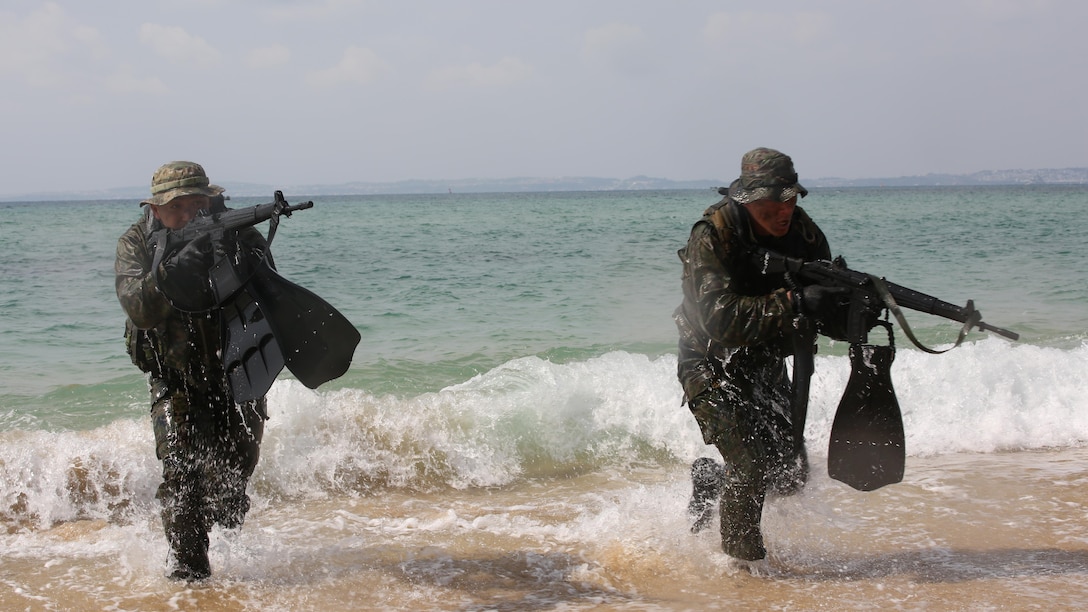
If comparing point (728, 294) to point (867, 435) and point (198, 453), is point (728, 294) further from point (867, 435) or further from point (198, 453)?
point (198, 453)

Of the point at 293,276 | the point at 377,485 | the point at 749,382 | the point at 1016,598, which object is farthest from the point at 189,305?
the point at 293,276

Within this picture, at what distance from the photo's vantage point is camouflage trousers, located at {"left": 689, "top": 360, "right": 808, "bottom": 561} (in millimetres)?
3842

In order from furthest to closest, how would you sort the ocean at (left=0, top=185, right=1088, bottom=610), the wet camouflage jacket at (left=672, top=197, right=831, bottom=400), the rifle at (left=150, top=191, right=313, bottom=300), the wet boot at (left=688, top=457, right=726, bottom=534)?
the wet boot at (left=688, top=457, right=726, bottom=534)
the ocean at (left=0, top=185, right=1088, bottom=610)
the rifle at (left=150, top=191, right=313, bottom=300)
the wet camouflage jacket at (left=672, top=197, right=831, bottom=400)

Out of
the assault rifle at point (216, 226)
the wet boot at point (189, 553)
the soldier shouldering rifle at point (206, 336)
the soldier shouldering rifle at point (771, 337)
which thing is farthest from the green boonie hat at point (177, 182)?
the soldier shouldering rifle at point (771, 337)

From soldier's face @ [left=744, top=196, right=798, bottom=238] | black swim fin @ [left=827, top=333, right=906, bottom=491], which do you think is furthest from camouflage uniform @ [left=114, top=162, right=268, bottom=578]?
black swim fin @ [left=827, top=333, right=906, bottom=491]

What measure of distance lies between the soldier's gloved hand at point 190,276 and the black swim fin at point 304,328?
20 centimetres

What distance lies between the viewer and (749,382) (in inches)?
154

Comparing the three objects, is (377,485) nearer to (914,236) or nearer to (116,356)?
(116,356)

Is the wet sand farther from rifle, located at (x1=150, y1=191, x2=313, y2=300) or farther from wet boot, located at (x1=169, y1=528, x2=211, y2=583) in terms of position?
rifle, located at (x1=150, y1=191, x2=313, y2=300)

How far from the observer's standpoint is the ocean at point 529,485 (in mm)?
4094

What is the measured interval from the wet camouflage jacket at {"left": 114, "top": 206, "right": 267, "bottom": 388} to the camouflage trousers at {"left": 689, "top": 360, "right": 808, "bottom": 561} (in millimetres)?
2005

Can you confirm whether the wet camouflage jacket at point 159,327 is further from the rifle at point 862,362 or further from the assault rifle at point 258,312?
the rifle at point 862,362

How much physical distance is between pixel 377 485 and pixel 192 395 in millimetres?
2350

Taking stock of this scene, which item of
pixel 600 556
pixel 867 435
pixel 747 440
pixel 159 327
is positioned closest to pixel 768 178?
pixel 747 440
